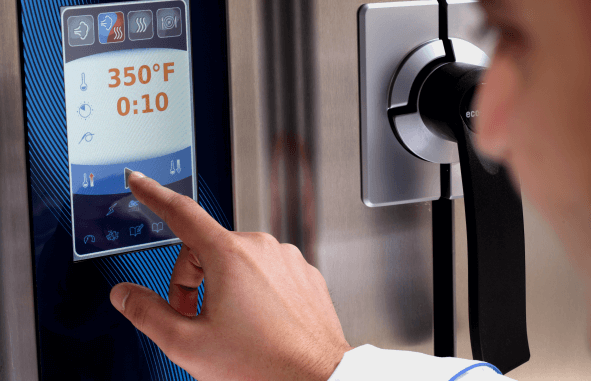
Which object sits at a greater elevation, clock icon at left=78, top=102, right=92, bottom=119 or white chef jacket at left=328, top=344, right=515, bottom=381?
clock icon at left=78, top=102, right=92, bottom=119

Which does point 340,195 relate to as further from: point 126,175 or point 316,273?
point 126,175

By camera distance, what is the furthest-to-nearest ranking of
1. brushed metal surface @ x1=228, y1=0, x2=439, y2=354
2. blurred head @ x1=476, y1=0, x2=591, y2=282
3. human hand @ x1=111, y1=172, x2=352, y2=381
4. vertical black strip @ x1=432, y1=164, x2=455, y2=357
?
1. vertical black strip @ x1=432, y1=164, x2=455, y2=357
2. brushed metal surface @ x1=228, y1=0, x2=439, y2=354
3. human hand @ x1=111, y1=172, x2=352, y2=381
4. blurred head @ x1=476, y1=0, x2=591, y2=282

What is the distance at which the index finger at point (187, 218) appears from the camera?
1.80 feet

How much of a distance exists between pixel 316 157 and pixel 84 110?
0.22 meters

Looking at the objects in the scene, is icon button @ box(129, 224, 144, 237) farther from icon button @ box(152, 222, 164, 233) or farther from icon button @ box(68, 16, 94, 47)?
icon button @ box(68, 16, 94, 47)

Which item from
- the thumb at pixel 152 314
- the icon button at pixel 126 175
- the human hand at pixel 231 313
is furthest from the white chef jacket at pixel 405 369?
the icon button at pixel 126 175

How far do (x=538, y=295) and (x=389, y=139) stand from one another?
27 cm

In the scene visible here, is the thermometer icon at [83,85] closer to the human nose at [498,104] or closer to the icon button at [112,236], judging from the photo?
the icon button at [112,236]

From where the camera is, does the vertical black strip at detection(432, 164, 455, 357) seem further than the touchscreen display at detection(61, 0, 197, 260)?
Yes

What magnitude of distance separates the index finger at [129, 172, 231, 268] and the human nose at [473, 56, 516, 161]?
8.3 inches

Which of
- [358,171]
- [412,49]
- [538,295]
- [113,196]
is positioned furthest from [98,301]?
[538,295]

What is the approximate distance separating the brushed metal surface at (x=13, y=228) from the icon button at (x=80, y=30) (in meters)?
0.04

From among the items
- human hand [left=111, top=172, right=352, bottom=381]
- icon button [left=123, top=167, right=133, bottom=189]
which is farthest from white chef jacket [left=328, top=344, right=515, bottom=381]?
icon button [left=123, top=167, right=133, bottom=189]

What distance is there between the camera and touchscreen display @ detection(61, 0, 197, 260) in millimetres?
573
